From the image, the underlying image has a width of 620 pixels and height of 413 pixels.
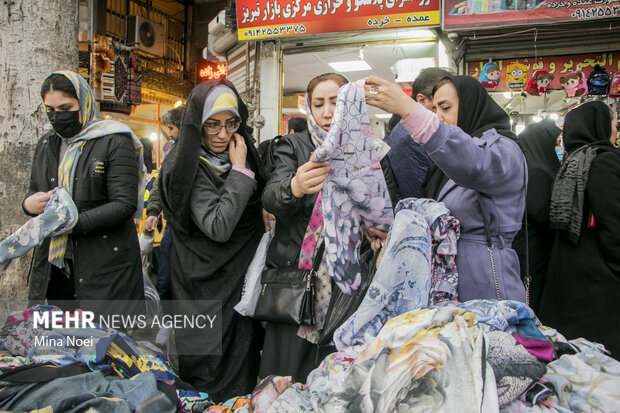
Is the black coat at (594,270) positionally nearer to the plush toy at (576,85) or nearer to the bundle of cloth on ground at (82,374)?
the bundle of cloth on ground at (82,374)

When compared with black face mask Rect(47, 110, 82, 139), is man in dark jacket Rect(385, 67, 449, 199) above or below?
below

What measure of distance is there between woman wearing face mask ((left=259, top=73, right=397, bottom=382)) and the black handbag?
0.04 meters

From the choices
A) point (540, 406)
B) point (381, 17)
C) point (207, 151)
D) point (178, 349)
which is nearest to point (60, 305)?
point (178, 349)

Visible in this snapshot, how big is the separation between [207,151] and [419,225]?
4.15 ft

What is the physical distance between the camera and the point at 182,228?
2389 millimetres

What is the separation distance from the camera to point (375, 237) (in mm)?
1944

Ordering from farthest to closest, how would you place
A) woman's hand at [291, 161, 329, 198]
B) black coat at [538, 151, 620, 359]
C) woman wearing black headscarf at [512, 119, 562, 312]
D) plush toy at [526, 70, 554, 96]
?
plush toy at [526, 70, 554, 96] → woman wearing black headscarf at [512, 119, 562, 312] → black coat at [538, 151, 620, 359] → woman's hand at [291, 161, 329, 198]

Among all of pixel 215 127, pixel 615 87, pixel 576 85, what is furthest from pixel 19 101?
pixel 615 87

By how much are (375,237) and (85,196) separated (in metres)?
1.63

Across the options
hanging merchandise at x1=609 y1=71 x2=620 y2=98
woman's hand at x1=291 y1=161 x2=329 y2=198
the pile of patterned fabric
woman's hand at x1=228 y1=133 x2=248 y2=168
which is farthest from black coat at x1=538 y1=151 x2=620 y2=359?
hanging merchandise at x1=609 y1=71 x2=620 y2=98

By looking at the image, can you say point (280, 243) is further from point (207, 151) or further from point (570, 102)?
point (570, 102)

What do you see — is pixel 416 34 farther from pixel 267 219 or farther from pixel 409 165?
pixel 267 219

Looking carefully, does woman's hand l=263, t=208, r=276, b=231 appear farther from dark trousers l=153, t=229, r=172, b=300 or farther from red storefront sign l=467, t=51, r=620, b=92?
red storefront sign l=467, t=51, r=620, b=92

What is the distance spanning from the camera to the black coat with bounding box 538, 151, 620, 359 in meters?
2.38
